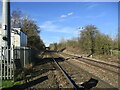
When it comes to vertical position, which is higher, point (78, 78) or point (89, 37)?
point (89, 37)

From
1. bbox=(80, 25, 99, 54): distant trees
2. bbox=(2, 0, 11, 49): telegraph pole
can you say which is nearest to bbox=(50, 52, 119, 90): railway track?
bbox=(2, 0, 11, 49): telegraph pole

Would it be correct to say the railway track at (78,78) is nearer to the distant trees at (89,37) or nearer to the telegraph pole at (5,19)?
the telegraph pole at (5,19)

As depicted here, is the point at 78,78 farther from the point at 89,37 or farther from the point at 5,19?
the point at 89,37

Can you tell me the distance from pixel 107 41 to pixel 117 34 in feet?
7.91

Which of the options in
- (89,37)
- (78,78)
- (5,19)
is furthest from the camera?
(89,37)

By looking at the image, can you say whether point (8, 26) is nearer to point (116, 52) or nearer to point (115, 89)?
point (115, 89)

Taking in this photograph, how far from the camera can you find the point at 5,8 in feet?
30.4

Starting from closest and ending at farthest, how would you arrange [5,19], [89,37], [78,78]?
[78,78], [5,19], [89,37]

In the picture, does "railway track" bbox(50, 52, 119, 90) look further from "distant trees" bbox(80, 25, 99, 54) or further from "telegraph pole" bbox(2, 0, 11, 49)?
"distant trees" bbox(80, 25, 99, 54)

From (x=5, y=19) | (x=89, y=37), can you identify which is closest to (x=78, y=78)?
(x=5, y=19)

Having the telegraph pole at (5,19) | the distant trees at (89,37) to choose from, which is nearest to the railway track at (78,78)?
the telegraph pole at (5,19)

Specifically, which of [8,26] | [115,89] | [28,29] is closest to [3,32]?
[8,26]

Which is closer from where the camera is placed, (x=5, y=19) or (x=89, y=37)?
(x=5, y=19)

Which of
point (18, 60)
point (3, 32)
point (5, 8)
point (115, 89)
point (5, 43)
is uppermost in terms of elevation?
point (5, 8)
